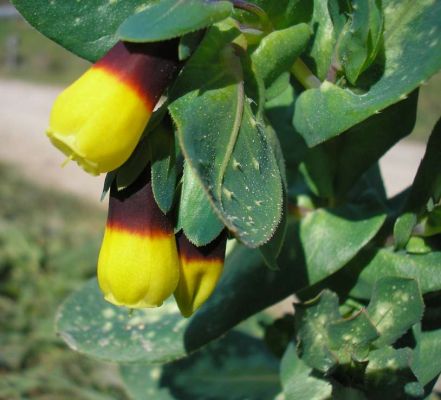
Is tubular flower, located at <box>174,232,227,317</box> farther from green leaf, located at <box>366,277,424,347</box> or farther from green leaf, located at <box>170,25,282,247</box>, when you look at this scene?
green leaf, located at <box>366,277,424,347</box>

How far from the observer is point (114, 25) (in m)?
0.63

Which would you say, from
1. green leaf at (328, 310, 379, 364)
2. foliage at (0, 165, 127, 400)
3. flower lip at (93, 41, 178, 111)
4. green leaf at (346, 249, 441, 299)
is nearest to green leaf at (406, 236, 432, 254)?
green leaf at (346, 249, 441, 299)

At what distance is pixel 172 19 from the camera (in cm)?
52

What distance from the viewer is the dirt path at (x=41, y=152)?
416 centimetres

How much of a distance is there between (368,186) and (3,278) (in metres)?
2.18

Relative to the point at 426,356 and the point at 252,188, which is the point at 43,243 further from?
the point at 252,188

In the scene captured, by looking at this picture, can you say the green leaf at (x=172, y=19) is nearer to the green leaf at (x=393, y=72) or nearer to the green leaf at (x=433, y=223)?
the green leaf at (x=393, y=72)

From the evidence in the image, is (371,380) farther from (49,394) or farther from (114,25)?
(49,394)

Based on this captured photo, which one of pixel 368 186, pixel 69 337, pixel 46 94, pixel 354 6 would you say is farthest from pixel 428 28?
pixel 46 94

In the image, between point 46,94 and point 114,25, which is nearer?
point 114,25

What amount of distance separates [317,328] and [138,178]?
0.27m

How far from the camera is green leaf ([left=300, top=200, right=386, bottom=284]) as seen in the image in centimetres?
76

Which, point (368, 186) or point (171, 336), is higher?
point (368, 186)

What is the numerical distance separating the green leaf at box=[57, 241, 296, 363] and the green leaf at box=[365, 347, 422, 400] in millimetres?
118
